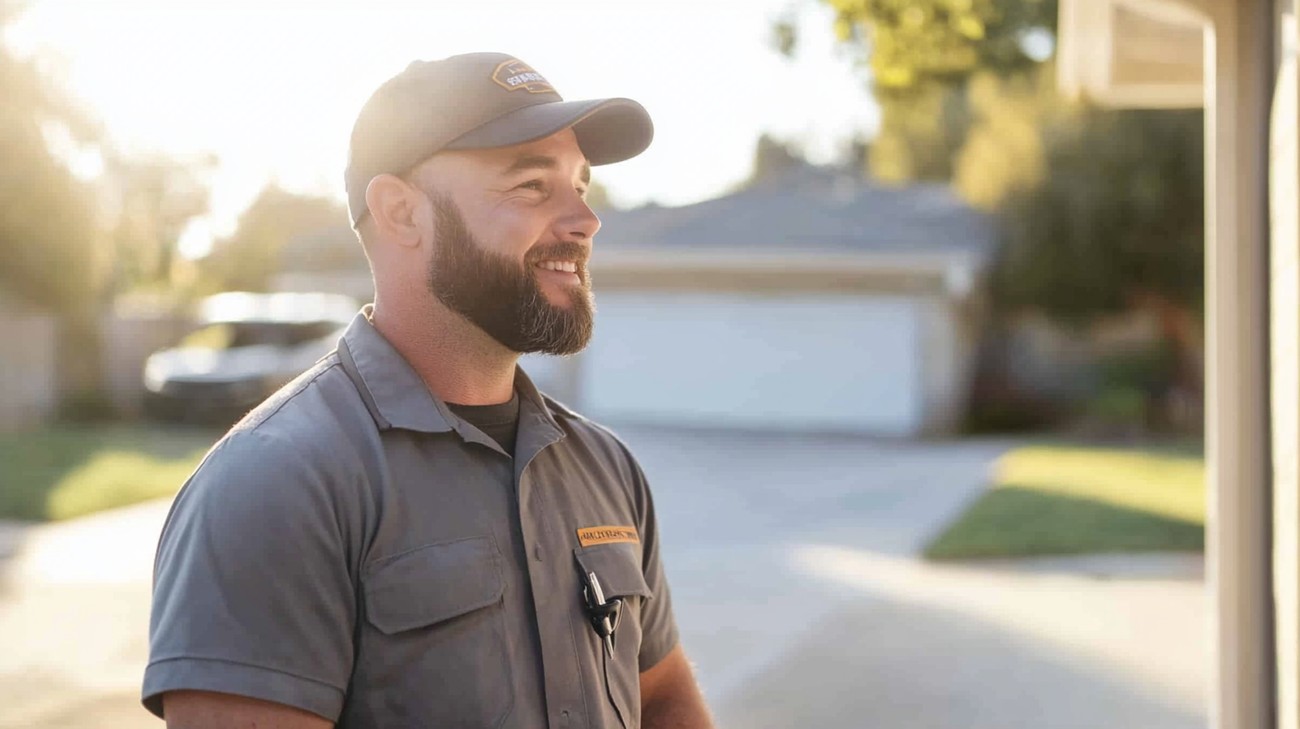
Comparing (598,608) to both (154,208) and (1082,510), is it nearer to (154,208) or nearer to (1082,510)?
(1082,510)

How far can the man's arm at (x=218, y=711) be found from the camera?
71.8 inches

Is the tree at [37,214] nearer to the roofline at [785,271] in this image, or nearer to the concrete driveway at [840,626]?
the roofline at [785,271]

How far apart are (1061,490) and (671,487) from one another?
13.4 feet

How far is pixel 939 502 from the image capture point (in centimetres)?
1442

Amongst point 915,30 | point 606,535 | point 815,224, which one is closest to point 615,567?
point 606,535

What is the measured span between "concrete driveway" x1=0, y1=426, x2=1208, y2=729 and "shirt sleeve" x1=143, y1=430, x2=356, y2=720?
467 centimetres

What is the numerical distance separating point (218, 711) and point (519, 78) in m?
1.08

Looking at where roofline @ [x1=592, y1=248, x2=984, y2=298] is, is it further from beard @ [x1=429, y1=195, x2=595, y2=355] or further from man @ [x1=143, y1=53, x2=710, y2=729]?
beard @ [x1=429, y1=195, x2=595, y2=355]

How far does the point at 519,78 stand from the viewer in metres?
2.32

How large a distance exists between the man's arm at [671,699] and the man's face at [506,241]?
67 centimetres

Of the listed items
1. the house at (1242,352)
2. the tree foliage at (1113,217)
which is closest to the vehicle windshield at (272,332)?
the tree foliage at (1113,217)

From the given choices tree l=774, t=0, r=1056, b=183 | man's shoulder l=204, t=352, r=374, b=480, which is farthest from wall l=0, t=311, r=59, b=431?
man's shoulder l=204, t=352, r=374, b=480

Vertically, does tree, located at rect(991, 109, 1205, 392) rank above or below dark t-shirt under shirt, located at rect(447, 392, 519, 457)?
below

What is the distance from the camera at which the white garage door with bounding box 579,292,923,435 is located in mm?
22609
